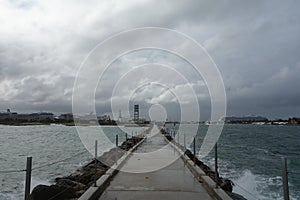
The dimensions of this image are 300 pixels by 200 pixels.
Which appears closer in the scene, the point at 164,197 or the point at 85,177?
the point at 164,197

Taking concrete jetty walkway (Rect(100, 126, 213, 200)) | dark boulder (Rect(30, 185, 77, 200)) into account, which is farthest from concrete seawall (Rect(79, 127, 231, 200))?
dark boulder (Rect(30, 185, 77, 200))

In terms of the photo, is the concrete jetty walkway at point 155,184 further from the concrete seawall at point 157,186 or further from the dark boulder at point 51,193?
the dark boulder at point 51,193

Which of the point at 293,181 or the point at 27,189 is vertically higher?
the point at 27,189

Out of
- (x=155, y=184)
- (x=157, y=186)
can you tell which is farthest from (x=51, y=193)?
(x=157, y=186)

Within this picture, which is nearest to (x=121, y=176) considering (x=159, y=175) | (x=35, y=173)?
(x=159, y=175)

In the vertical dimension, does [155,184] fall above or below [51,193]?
above

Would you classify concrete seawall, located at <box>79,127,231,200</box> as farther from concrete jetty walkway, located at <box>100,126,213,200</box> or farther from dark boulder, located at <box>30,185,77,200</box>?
dark boulder, located at <box>30,185,77,200</box>

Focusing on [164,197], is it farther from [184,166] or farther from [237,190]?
[237,190]

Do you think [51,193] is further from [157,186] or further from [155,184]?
[157,186]

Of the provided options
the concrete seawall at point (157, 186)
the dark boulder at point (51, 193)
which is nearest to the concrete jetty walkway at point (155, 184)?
the concrete seawall at point (157, 186)

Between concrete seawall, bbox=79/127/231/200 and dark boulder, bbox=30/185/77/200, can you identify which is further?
dark boulder, bbox=30/185/77/200

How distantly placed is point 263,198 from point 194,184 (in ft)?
22.6

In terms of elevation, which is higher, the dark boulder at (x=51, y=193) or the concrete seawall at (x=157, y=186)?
the concrete seawall at (x=157, y=186)

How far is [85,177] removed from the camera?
1345 cm
